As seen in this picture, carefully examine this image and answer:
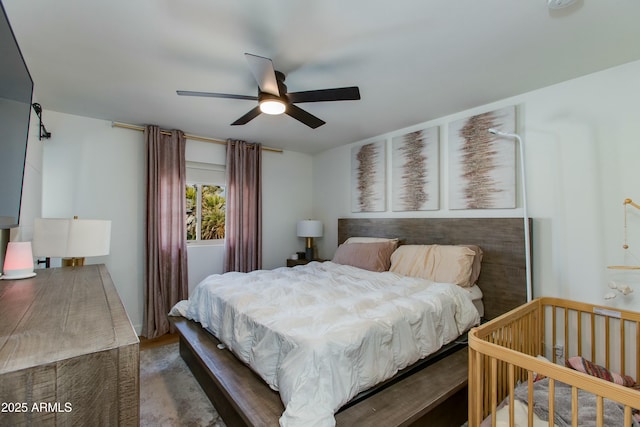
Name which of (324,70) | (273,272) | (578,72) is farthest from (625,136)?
(273,272)

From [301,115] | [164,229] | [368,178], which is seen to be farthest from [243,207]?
[301,115]

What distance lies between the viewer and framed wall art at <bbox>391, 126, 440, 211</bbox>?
320cm

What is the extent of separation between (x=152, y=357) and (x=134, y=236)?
1445 millimetres

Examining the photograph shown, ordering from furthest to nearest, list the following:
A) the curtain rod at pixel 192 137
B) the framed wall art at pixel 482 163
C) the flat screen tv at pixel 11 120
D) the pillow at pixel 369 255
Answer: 1. the curtain rod at pixel 192 137
2. the pillow at pixel 369 255
3. the framed wall art at pixel 482 163
4. the flat screen tv at pixel 11 120

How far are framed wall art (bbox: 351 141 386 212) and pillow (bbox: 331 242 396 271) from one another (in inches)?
24.9

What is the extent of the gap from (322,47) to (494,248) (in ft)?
7.61

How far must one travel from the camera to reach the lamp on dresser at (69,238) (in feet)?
6.10

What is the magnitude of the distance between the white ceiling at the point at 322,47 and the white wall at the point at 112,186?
1.40ft

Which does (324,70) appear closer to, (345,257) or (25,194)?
(345,257)

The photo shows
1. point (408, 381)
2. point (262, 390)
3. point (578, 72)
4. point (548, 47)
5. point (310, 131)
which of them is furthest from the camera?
point (310, 131)

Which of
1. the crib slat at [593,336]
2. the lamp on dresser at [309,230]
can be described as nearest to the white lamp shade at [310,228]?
the lamp on dresser at [309,230]

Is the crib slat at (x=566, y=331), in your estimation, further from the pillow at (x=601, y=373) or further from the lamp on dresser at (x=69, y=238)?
the lamp on dresser at (x=69, y=238)

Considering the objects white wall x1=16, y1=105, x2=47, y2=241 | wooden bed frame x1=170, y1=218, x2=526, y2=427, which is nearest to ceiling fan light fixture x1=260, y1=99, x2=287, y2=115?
white wall x1=16, y1=105, x2=47, y2=241

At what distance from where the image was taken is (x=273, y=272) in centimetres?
308
